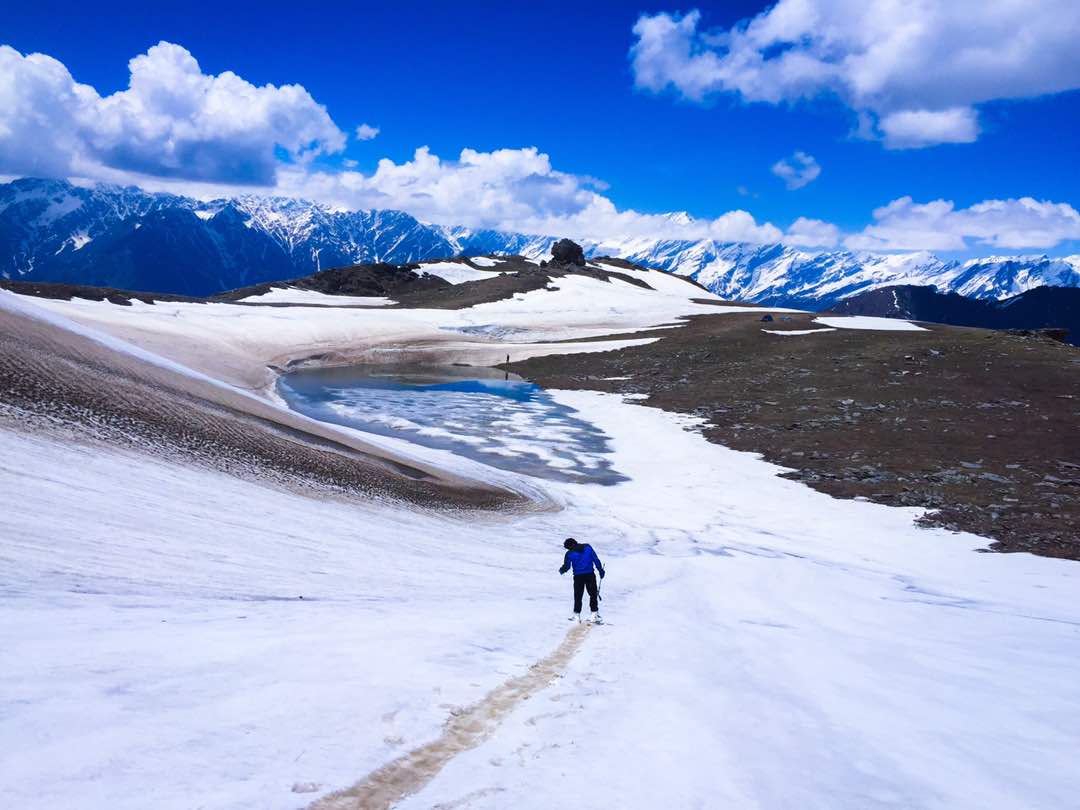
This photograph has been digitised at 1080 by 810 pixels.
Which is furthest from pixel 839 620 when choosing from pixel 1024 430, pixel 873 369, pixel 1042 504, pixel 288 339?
pixel 288 339

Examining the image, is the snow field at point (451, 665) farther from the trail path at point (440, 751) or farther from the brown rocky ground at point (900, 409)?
the brown rocky ground at point (900, 409)

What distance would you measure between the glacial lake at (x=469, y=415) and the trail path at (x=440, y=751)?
1983 cm

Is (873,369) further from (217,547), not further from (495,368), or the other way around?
(217,547)

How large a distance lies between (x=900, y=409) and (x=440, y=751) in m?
41.2

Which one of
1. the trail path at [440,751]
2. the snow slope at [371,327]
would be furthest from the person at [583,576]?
the snow slope at [371,327]

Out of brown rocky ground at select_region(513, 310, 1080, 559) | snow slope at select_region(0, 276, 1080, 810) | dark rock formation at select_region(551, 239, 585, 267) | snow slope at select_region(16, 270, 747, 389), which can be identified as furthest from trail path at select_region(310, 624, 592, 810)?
dark rock formation at select_region(551, 239, 585, 267)

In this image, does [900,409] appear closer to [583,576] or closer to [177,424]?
[583,576]

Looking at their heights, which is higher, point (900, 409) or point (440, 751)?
point (900, 409)

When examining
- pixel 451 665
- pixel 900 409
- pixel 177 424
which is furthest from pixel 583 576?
pixel 900 409

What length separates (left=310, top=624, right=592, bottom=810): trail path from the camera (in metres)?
5.23

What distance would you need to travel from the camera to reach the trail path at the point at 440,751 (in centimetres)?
523

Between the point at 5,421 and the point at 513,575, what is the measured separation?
11.1 meters

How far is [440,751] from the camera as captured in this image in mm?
Answer: 6172

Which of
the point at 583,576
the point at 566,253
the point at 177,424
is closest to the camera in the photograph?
the point at 583,576
